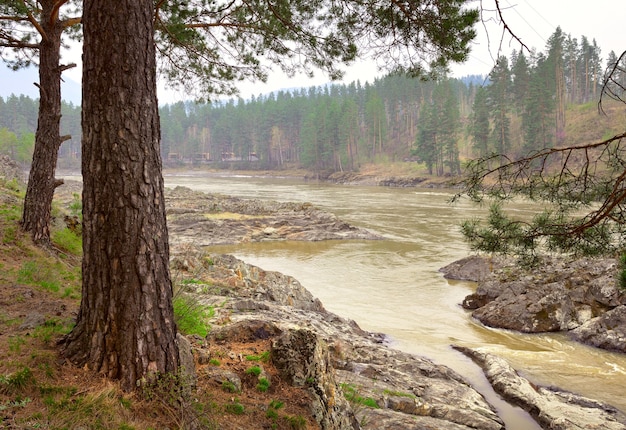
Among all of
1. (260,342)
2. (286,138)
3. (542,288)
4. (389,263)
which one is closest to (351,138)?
(286,138)

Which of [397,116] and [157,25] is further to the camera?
[397,116]

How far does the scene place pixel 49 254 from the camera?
7.95 m

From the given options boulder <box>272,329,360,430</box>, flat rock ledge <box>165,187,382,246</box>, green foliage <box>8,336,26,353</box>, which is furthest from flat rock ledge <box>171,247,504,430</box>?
flat rock ledge <box>165,187,382,246</box>

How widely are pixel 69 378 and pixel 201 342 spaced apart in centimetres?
162

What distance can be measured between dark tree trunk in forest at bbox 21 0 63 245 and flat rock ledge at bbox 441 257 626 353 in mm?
9952

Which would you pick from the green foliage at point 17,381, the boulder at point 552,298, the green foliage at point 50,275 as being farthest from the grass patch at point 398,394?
the boulder at point 552,298

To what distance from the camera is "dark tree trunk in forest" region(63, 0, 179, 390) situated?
327 cm

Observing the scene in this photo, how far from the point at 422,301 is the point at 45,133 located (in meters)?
10.6

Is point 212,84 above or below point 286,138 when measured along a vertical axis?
below

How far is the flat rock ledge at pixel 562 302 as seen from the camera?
31.3 ft

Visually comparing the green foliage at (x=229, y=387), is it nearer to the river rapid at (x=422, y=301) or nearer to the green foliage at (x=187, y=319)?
the green foliage at (x=187, y=319)

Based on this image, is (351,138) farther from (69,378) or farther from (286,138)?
(69,378)

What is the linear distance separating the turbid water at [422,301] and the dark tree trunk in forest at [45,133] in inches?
293

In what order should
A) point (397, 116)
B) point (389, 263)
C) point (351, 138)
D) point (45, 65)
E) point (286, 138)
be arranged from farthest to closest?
point (286, 138) < point (397, 116) < point (351, 138) < point (389, 263) < point (45, 65)
